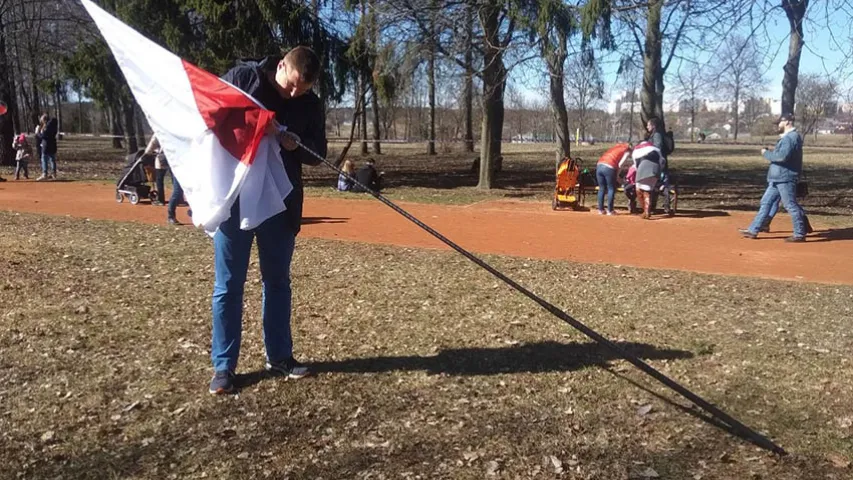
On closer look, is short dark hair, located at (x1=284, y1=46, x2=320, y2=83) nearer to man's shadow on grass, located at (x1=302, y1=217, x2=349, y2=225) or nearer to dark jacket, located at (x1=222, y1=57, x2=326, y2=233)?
dark jacket, located at (x1=222, y1=57, x2=326, y2=233)

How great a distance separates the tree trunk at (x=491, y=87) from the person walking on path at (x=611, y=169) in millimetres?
3775

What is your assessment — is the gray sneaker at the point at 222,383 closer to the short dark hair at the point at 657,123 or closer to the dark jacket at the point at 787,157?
the dark jacket at the point at 787,157

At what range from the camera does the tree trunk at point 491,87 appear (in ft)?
51.1

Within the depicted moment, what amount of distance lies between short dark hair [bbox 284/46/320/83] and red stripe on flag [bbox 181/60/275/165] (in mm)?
278

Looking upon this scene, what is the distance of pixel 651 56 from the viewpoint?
719 inches

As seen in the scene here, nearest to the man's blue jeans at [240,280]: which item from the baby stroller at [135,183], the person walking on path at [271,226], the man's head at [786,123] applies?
the person walking on path at [271,226]

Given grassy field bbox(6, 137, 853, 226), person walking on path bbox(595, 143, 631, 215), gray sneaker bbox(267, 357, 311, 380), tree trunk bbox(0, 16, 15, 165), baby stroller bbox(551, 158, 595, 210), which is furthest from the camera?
tree trunk bbox(0, 16, 15, 165)

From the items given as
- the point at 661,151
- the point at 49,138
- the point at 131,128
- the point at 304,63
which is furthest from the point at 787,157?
the point at 131,128

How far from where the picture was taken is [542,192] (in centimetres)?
1730

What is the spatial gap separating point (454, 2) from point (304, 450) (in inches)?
525

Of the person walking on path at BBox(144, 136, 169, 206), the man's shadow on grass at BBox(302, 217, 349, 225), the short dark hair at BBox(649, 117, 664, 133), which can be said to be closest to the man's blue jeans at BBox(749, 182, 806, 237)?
the short dark hair at BBox(649, 117, 664, 133)

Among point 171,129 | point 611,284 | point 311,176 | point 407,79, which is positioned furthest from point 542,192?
point 171,129

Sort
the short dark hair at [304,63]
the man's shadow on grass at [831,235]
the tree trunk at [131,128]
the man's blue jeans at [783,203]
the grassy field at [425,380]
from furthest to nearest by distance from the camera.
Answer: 1. the tree trunk at [131,128]
2. the man's shadow on grass at [831,235]
3. the man's blue jeans at [783,203]
4. the short dark hair at [304,63]
5. the grassy field at [425,380]

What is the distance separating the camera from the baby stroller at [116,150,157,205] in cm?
1375
